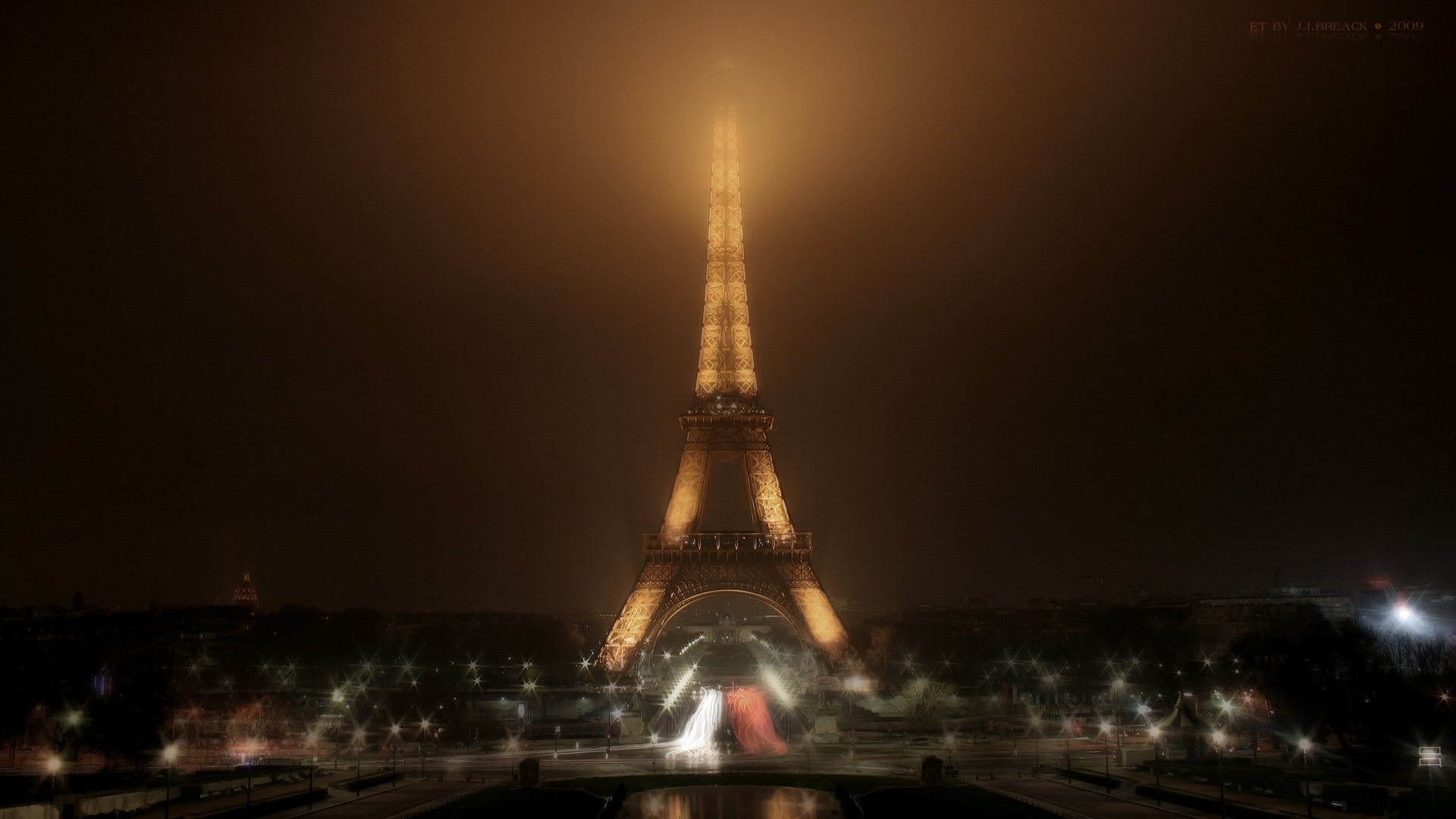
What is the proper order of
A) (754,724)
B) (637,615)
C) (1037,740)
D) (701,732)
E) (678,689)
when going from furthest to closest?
(678,689) → (637,615) → (754,724) → (701,732) → (1037,740)

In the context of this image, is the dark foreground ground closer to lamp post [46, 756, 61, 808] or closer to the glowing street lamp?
the glowing street lamp

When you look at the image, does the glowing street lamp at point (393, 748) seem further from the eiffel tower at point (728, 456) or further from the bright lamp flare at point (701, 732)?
the eiffel tower at point (728, 456)

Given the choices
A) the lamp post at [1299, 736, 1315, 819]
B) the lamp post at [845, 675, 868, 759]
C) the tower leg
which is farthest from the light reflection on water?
the tower leg

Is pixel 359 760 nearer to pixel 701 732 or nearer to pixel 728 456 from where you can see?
pixel 701 732

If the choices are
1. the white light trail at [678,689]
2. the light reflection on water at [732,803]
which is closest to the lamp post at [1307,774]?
the light reflection on water at [732,803]

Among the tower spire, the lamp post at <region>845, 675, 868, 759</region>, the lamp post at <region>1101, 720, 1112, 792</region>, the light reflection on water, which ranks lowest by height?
the light reflection on water

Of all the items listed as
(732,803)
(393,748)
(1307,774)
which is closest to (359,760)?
(393,748)

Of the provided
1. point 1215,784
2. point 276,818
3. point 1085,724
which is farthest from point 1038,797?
point 1085,724
